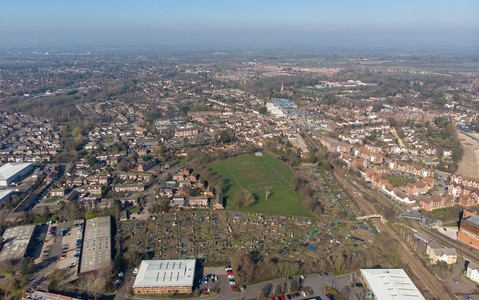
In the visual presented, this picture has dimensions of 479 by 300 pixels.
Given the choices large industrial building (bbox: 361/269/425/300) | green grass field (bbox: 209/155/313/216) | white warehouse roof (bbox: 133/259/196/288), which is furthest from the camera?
green grass field (bbox: 209/155/313/216)

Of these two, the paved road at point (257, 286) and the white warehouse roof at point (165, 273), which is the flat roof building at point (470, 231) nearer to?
the paved road at point (257, 286)

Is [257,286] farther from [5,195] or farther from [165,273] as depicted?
[5,195]

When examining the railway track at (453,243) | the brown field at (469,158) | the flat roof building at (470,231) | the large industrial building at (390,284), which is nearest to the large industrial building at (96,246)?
the large industrial building at (390,284)

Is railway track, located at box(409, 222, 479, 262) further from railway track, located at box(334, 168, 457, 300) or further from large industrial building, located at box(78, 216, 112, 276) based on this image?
large industrial building, located at box(78, 216, 112, 276)

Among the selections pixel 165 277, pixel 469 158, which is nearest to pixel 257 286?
pixel 165 277

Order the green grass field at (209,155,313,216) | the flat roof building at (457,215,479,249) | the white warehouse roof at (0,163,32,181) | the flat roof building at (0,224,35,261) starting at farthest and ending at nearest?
1. the white warehouse roof at (0,163,32,181)
2. the green grass field at (209,155,313,216)
3. the flat roof building at (457,215,479,249)
4. the flat roof building at (0,224,35,261)

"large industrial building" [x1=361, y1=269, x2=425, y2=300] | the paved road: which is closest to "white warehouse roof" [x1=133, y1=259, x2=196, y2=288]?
the paved road

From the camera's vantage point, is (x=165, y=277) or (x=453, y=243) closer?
(x=165, y=277)

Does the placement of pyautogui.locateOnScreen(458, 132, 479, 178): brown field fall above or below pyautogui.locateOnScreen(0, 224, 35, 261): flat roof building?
above
